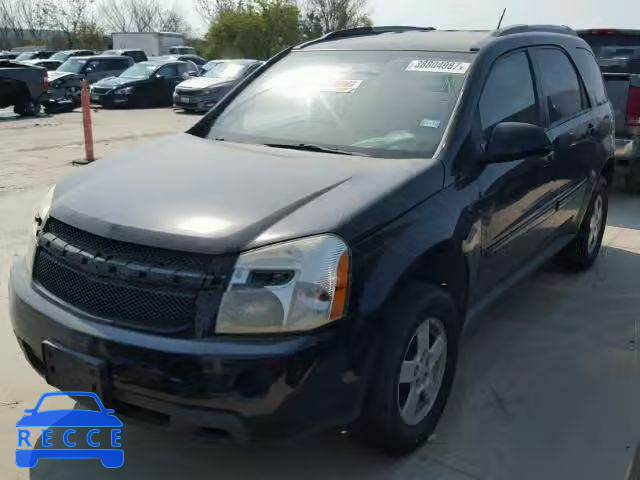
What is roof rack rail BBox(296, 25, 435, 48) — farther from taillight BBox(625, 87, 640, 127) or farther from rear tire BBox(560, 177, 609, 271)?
taillight BBox(625, 87, 640, 127)

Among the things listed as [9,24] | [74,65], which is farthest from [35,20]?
[74,65]

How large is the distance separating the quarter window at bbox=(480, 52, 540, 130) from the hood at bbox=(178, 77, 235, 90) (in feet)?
55.2

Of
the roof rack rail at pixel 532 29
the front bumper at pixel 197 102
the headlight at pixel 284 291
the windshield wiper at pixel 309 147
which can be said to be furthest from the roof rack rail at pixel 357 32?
the front bumper at pixel 197 102

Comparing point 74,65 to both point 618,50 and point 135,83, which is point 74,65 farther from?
point 618,50

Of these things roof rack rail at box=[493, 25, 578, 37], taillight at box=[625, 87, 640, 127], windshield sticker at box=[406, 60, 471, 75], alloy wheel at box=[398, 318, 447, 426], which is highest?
roof rack rail at box=[493, 25, 578, 37]

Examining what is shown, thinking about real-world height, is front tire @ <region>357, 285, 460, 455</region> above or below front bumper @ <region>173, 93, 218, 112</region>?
above

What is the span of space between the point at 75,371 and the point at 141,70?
21.7 m

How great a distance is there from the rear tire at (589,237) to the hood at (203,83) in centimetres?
1595

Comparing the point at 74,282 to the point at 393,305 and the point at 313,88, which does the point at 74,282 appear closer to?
the point at 393,305

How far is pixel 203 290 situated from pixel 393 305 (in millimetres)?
720

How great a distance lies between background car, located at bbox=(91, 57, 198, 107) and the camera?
21.2m

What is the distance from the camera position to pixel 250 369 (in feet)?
7.41

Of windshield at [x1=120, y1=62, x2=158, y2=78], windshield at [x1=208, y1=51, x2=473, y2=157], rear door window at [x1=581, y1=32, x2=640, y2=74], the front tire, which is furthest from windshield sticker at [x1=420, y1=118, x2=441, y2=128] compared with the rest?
windshield at [x1=120, y1=62, x2=158, y2=78]

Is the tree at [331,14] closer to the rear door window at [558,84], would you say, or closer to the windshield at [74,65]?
the windshield at [74,65]
